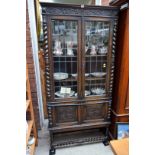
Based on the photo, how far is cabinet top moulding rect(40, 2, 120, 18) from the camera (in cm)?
157

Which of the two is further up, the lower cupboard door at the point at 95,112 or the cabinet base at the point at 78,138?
the lower cupboard door at the point at 95,112

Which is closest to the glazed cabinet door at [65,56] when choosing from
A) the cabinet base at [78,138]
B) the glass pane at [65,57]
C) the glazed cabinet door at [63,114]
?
the glass pane at [65,57]

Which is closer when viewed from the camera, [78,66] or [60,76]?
[78,66]

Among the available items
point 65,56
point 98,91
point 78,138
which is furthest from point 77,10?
point 78,138

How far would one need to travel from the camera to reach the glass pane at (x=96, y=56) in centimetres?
183

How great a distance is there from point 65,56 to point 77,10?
1.85 ft

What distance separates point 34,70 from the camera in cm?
220

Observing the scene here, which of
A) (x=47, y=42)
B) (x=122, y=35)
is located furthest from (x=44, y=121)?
(x=122, y=35)

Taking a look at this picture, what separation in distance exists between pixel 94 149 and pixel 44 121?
1122mm

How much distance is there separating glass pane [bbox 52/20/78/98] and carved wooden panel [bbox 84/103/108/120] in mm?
280

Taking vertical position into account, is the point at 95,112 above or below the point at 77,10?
below

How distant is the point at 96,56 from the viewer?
1938mm

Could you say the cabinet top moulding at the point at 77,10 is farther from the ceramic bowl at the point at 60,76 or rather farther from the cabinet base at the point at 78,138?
the cabinet base at the point at 78,138

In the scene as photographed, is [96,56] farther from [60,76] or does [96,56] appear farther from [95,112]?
[95,112]
